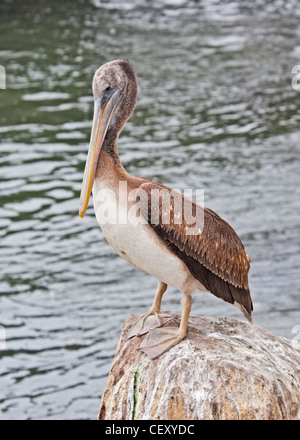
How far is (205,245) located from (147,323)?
728 millimetres

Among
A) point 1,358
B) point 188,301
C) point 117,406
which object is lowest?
point 1,358

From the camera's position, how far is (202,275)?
506cm

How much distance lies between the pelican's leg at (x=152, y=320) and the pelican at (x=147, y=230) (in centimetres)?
1

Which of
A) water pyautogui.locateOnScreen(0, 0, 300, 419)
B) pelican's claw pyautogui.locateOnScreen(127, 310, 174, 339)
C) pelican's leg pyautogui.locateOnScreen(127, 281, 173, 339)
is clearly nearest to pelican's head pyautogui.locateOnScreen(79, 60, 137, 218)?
pelican's leg pyautogui.locateOnScreen(127, 281, 173, 339)

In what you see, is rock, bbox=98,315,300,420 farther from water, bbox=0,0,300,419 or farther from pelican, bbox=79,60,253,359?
water, bbox=0,0,300,419

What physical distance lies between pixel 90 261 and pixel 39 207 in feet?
5.16

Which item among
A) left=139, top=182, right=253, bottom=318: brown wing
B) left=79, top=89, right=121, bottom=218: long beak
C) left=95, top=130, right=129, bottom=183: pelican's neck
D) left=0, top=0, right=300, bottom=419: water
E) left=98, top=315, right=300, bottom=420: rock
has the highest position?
left=79, top=89, right=121, bottom=218: long beak

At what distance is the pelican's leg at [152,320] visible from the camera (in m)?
5.26

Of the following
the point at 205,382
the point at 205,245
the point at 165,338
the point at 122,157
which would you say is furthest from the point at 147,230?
the point at 122,157

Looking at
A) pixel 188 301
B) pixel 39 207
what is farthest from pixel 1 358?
pixel 188 301

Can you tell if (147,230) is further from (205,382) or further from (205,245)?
(205,382)

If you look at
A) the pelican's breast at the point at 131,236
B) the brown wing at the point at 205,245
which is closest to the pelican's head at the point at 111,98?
the pelican's breast at the point at 131,236

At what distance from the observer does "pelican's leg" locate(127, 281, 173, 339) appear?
5.26 meters
